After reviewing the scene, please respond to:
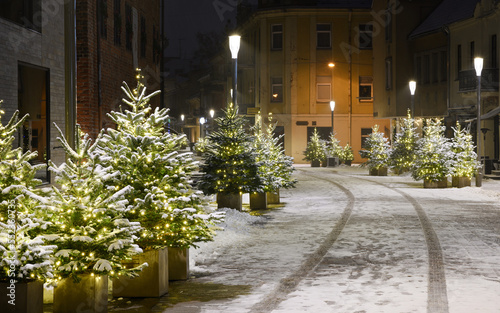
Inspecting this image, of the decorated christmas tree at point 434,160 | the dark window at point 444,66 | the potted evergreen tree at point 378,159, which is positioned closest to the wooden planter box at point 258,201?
the decorated christmas tree at point 434,160

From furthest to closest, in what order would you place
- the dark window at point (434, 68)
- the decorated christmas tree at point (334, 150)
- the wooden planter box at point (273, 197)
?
the decorated christmas tree at point (334, 150) → the dark window at point (434, 68) → the wooden planter box at point (273, 197)

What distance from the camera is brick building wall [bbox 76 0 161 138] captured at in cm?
1836

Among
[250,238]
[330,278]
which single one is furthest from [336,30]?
[330,278]

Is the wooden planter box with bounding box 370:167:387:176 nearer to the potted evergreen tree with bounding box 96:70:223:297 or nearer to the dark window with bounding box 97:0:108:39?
the dark window with bounding box 97:0:108:39

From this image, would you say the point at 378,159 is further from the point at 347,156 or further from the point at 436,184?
the point at 347,156

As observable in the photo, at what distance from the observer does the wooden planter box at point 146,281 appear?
8.61 m

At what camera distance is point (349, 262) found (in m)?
10.9

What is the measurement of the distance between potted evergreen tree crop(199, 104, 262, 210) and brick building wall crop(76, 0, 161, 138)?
3355 millimetres

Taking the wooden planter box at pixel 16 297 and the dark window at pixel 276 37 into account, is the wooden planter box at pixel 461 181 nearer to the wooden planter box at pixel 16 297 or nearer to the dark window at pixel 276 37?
the wooden planter box at pixel 16 297

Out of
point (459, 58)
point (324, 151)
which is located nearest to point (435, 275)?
point (459, 58)

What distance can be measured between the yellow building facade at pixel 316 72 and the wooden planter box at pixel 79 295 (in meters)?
48.4

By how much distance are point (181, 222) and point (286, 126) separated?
4695 cm

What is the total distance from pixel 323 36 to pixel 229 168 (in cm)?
3997

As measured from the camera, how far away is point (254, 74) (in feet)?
194
